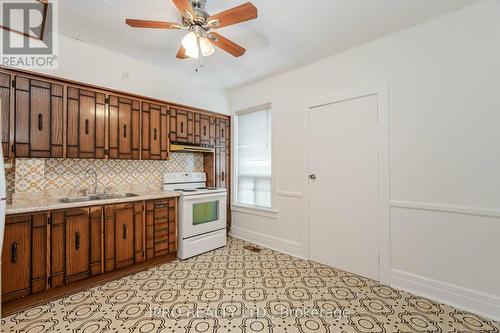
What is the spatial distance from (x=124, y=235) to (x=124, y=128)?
1.35 m

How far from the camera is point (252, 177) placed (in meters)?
4.08

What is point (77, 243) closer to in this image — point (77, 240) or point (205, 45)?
point (77, 240)

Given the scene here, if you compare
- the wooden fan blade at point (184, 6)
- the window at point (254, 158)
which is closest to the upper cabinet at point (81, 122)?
the window at point (254, 158)

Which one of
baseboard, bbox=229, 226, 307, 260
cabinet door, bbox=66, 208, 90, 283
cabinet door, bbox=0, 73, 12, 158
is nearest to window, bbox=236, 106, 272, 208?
baseboard, bbox=229, 226, 307, 260

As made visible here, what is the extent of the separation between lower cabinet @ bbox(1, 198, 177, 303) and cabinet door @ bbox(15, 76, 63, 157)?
721 mm

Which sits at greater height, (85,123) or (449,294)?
(85,123)

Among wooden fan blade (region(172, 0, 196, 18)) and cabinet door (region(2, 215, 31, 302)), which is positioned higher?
wooden fan blade (region(172, 0, 196, 18))

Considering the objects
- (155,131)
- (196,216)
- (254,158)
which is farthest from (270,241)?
(155,131)

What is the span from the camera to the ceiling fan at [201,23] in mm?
1720

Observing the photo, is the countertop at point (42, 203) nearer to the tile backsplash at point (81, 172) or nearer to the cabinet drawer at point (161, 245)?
the tile backsplash at point (81, 172)

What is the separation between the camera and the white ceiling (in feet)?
6.91

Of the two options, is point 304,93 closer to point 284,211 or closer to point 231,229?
point 284,211

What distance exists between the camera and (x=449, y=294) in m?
2.13

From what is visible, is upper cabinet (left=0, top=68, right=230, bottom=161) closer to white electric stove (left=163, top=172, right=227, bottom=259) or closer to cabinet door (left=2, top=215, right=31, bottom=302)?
white electric stove (left=163, top=172, right=227, bottom=259)
